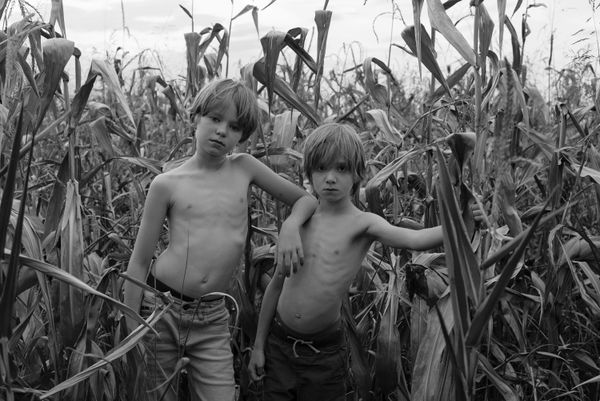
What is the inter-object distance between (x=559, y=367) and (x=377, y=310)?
580 mm

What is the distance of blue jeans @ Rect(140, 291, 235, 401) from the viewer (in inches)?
74.9

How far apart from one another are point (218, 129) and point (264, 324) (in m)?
0.54

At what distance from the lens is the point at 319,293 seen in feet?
6.20

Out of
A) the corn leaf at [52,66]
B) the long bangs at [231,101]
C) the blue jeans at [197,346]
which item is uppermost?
the corn leaf at [52,66]

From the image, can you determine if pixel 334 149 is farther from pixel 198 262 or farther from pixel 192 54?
pixel 192 54

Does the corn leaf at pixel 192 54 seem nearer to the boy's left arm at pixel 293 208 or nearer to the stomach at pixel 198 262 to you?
the boy's left arm at pixel 293 208

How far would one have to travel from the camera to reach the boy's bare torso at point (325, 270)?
189 centimetres

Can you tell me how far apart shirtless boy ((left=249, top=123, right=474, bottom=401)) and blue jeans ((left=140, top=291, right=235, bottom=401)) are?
95mm

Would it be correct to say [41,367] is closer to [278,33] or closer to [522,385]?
[278,33]

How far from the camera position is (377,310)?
7.31 ft

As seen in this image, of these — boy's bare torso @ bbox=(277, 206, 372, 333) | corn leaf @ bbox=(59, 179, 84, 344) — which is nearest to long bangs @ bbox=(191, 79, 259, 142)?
boy's bare torso @ bbox=(277, 206, 372, 333)

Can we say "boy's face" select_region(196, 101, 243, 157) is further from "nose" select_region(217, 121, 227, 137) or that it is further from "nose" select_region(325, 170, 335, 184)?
"nose" select_region(325, 170, 335, 184)

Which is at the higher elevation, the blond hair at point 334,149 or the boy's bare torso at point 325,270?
the blond hair at point 334,149

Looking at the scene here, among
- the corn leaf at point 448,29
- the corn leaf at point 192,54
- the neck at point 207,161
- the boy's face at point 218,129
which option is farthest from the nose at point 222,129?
the corn leaf at point 192,54
